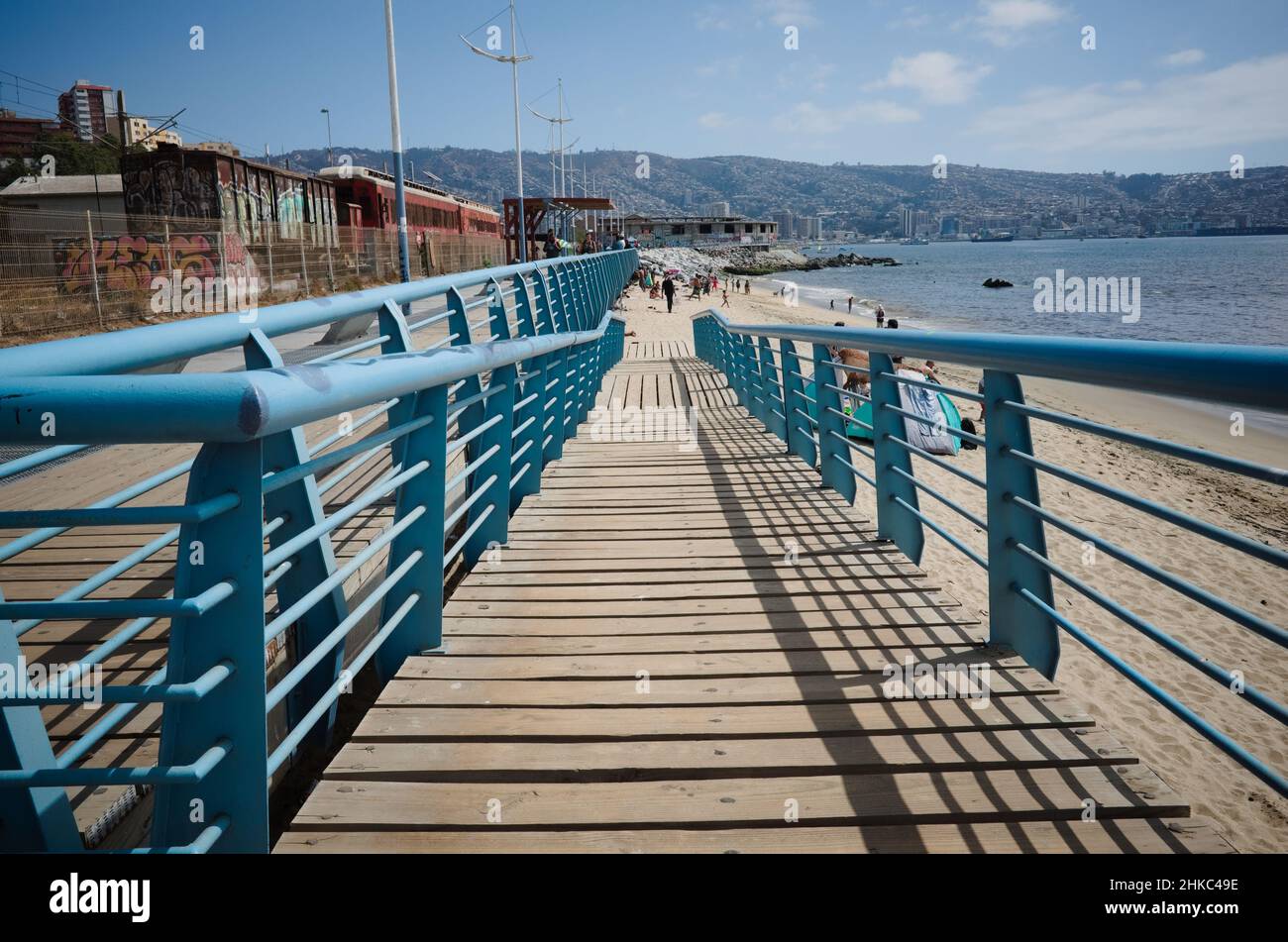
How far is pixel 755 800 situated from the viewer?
2.06 metres

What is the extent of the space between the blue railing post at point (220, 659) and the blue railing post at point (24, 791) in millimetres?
156

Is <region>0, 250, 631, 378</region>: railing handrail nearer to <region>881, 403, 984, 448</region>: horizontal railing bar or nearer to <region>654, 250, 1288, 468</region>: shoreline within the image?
<region>881, 403, 984, 448</region>: horizontal railing bar

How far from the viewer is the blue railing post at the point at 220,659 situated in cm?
149

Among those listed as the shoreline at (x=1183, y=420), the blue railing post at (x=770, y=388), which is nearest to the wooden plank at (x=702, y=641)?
the blue railing post at (x=770, y=388)

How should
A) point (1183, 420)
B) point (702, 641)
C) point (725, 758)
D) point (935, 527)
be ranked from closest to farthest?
point (725, 758) < point (702, 641) < point (935, 527) < point (1183, 420)

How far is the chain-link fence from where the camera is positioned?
15.3 metres

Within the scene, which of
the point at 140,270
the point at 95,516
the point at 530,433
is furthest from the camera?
the point at 140,270

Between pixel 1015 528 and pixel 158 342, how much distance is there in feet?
8.08

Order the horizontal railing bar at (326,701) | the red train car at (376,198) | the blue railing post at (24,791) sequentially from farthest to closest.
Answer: the red train car at (376,198) → the horizontal railing bar at (326,701) → the blue railing post at (24,791)

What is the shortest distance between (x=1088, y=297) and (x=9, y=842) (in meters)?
74.4

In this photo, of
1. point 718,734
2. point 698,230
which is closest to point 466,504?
point 718,734

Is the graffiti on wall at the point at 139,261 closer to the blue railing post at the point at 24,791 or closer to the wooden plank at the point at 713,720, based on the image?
the wooden plank at the point at 713,720

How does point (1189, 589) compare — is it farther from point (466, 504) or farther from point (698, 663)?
point (466, 504)

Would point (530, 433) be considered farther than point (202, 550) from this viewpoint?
Yes
